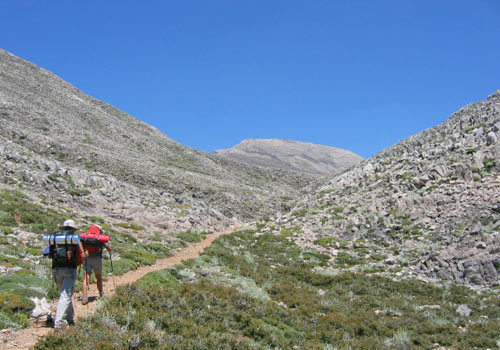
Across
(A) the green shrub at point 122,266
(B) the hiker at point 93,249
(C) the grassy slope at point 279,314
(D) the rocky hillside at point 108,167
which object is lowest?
(C) the grassy slope at point 279,314

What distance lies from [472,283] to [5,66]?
370ft

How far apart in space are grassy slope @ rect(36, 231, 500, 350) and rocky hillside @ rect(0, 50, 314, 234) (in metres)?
16.7

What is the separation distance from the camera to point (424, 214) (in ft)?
85.6

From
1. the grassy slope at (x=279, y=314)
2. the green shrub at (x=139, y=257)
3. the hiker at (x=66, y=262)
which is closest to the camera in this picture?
the hiker at (x=66, y=262)

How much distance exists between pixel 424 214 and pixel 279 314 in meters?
17.0

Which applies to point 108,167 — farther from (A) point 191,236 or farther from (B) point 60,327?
(B) point 60,327

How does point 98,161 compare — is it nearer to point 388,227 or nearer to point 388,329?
point 388,227

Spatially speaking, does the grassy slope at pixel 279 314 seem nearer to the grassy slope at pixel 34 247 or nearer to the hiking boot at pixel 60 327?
the hiking boot at pixel 60 327

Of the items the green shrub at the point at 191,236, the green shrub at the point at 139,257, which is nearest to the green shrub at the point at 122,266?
the green shrub at the point at 139,257

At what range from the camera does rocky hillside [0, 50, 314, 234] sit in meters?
31.8

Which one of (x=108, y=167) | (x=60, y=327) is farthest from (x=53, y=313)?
(x=108, y=167)

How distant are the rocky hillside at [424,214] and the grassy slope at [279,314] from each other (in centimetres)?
251

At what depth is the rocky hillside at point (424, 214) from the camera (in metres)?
19.9

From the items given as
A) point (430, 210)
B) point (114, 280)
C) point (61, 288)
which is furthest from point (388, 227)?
point (61, 288)
